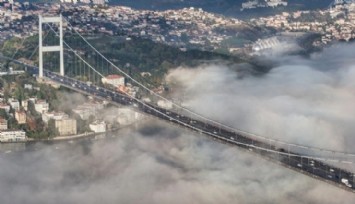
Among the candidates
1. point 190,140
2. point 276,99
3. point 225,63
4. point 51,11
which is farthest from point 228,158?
point 51,11

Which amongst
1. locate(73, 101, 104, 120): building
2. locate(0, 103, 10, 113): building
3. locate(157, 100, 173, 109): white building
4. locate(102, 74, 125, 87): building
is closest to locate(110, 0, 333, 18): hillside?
locate(102, 74, 125, 87): building

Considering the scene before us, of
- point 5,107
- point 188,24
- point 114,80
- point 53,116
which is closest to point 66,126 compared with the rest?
point 53,116

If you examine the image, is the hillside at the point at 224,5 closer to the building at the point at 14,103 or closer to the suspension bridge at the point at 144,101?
the suspension bridge at the point at 144,101

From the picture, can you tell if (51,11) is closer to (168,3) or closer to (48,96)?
(168,3)

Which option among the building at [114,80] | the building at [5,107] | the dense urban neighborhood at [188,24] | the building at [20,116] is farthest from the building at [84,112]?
the dense urban neighborhood at [188,24]

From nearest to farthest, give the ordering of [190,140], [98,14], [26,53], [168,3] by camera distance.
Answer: [190,140], [26,53], [98,14], [168,3]
